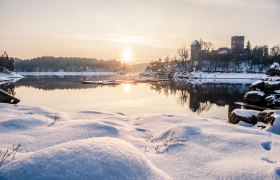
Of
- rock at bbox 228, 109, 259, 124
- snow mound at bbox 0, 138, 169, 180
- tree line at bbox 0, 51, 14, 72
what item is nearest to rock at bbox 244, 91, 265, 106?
rock at bbox 228, 109, 259, 124

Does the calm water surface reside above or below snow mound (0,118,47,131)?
below

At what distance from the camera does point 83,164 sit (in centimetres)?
388

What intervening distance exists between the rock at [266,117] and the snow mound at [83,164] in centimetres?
1063

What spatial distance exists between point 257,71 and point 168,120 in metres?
119

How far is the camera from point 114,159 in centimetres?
408

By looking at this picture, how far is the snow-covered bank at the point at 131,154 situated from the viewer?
12.5 feet

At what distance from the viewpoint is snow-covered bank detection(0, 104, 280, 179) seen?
3.81 metres

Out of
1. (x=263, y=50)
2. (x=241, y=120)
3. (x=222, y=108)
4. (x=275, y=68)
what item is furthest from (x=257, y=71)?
(x=241, y=120)

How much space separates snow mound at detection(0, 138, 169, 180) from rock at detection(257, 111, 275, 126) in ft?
34.9

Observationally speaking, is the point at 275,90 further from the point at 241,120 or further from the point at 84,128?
the point at 84,128

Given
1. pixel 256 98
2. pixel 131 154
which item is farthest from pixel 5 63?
pixel 131 154

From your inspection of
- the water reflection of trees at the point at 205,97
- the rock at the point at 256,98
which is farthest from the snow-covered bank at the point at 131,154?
the rock at the point at 256,98

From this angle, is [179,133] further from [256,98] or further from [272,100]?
[256,98]

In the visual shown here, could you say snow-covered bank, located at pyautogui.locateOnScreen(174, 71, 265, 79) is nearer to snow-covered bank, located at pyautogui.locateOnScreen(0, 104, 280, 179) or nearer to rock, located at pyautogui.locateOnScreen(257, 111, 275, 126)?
rock, located at pyautogui.locateOnScreen(257, 111, 275, 126)
